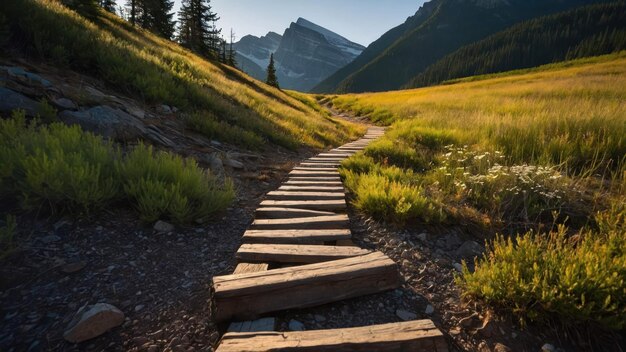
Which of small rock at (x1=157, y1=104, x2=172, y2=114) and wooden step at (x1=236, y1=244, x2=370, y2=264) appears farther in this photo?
small rock at (x1=157, y1=104, x2=172, y2=114)

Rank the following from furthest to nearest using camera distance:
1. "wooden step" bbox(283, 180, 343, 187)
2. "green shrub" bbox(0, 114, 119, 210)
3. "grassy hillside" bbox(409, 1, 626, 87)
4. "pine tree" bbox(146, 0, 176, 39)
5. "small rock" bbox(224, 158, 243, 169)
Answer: "grassy hillside" bbox(409, 1, 626, 87) < "pine tree" bbox(146, 0, 176, 39) < "small rock" bbox(224, 158, 243, 169) < "wooden step" bbox(283, 180, 343, 187) < "green shrub" bbox(0, 114, 119, 210)

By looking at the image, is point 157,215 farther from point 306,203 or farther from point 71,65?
point 71,65

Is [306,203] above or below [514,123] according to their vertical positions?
below

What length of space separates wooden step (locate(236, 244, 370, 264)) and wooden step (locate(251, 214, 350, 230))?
61 cm

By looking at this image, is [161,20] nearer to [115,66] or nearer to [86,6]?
[86,6]

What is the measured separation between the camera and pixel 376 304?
2.36m

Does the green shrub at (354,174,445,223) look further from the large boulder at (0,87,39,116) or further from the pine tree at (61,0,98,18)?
the pine tree at (61,0,98,18)

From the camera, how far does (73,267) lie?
257 centimetres

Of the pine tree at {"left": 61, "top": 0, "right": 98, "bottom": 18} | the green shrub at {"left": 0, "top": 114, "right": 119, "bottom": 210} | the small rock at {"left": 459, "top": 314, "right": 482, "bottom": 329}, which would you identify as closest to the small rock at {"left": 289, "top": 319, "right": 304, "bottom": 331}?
the small rock at {"left": 459, "top": 314, "right": 482, "bottom": 329}

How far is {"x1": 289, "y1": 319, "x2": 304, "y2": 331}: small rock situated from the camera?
80.7 inches

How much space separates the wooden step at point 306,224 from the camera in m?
3.49

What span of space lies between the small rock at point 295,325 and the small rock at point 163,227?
205 cm

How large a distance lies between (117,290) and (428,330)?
2466 millimetres

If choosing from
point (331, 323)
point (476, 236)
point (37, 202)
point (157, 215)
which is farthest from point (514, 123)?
point (37, 202)
